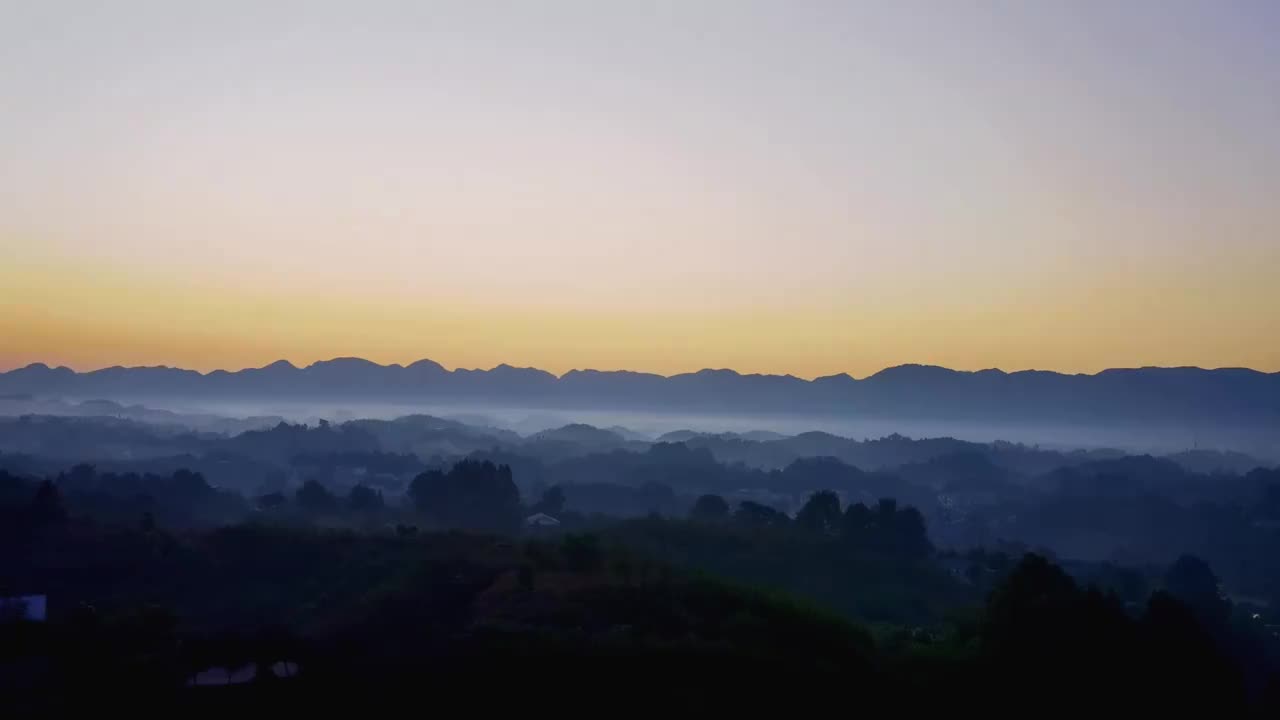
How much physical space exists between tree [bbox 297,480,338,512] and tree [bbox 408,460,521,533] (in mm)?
5956

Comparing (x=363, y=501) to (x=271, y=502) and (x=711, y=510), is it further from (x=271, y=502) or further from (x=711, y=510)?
(x=711, y=510)

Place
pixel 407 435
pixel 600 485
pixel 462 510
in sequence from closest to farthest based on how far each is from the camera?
pixel 462 510 < pixel 600 485 < pixel 407 435

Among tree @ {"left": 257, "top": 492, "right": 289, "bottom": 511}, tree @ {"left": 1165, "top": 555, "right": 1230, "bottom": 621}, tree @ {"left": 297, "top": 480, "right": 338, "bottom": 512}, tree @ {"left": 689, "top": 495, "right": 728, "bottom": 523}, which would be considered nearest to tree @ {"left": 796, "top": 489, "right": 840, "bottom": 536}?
tree @ {"left": 689, "top": 495, "right": 728, "bottom": 523}

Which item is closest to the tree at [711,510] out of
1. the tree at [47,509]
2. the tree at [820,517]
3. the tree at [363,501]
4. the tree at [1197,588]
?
the tree at [820,517]

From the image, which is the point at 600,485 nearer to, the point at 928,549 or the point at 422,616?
the point at 928,549

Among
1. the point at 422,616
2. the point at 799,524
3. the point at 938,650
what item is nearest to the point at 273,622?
the point at 422,616

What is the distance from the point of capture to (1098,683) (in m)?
24.0

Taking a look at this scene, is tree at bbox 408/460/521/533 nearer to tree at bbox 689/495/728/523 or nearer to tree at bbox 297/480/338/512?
tree at bbox 297/480/338/512

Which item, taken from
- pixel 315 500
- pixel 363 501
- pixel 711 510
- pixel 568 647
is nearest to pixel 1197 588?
pixel 711 510

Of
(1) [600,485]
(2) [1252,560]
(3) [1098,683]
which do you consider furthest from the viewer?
(1) [600,485]

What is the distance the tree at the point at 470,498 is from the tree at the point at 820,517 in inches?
705

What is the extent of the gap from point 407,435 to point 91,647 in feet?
472

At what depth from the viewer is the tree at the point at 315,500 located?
236ft

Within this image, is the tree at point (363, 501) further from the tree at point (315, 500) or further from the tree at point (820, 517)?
the tree at point (820, 517)
